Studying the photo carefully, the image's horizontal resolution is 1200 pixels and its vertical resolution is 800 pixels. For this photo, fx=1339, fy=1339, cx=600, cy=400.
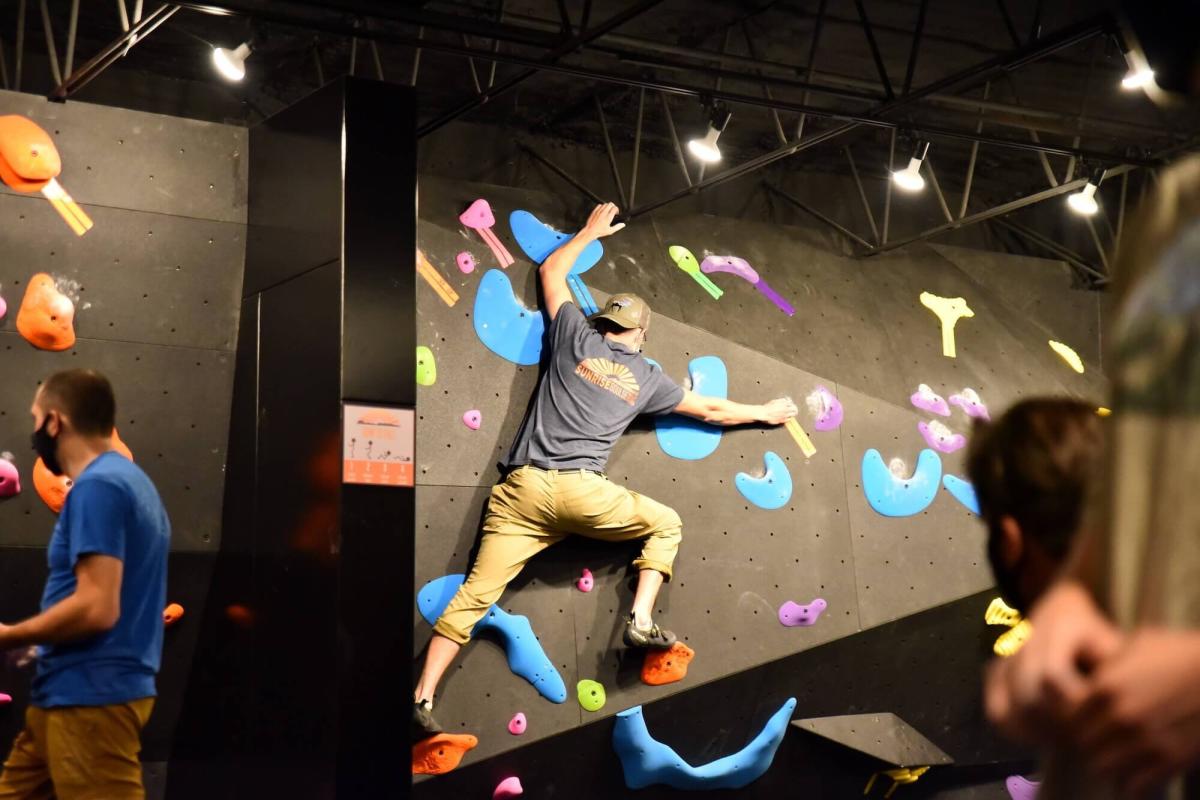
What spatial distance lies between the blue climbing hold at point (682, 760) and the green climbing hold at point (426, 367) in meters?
1.70

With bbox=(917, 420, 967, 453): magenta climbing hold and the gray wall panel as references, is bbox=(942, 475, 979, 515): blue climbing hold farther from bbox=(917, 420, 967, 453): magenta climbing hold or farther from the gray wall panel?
the gray wall panel

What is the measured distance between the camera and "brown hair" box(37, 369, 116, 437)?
3.20 meters

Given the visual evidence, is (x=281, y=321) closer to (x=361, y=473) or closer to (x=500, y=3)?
(x=361, y=473)

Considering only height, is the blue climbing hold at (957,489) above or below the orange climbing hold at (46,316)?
below

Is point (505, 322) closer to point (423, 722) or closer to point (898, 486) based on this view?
point (423, 722)

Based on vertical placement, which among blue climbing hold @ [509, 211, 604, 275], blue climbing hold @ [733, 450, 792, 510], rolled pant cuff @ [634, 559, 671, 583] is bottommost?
rolled pant cuff @ [634, 559, 671, 583]

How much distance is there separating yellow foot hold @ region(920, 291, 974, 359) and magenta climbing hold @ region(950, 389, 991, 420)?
23 cm

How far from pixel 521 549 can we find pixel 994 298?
3.76 meters

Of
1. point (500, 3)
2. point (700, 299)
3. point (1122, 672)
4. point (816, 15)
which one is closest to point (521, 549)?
point (700, 299)

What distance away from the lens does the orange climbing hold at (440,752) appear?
5461mm

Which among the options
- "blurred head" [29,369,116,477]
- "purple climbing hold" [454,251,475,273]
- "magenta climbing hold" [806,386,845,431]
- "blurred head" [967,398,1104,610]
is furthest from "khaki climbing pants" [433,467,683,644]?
"blurred head" [967,398,1104,610]

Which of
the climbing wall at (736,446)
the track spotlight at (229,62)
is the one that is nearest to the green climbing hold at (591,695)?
the climbing wall at (736,446)

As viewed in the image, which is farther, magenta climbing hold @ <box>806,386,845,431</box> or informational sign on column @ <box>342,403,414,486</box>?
magenta climbing hold @ <box>806,386,845,431</box>

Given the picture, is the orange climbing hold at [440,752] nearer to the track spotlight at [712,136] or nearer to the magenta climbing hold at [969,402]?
the track spotlight at [712,136]
